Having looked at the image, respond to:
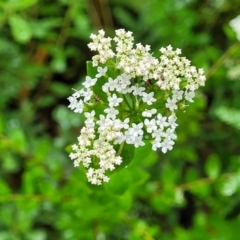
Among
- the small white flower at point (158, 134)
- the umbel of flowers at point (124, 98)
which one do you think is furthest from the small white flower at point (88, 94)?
the small white flower at point (158, 134)

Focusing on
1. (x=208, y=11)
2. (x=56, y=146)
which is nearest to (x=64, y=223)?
(x=56, y=146)

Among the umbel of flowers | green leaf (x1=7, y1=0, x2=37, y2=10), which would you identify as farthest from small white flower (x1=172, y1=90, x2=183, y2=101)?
green leaf (x1=7, y1=0, x2=37, y2=10)

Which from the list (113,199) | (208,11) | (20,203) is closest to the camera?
(113,199)

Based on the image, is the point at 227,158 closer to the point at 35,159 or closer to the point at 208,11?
the point at 208,11

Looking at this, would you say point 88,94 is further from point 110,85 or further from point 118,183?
point 118,183

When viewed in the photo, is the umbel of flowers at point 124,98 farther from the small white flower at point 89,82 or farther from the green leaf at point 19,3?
the green leaf at point 19,3
